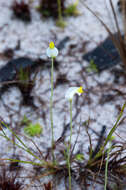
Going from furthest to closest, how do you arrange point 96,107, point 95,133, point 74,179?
1. point 96,107
2. point 95,133
3. point 74,179

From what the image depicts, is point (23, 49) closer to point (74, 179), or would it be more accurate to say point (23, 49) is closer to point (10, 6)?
point (10, 6)

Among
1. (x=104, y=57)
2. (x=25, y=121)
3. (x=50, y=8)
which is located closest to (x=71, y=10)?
(x=50, y=8)

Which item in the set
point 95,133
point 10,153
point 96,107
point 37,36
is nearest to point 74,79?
point 96,107

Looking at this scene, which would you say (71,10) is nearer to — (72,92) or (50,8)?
(50,8)

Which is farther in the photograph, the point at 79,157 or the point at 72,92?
the point at 79,157

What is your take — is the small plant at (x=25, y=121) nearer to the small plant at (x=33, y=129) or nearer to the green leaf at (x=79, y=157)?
the small plant at (x=33, y=129)
